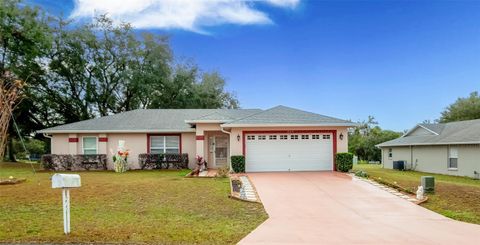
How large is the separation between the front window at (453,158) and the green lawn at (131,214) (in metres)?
17.3

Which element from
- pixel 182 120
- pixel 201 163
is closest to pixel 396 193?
pixel 201 163

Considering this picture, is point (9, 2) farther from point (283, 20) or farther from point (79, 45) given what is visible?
point (283, 20)

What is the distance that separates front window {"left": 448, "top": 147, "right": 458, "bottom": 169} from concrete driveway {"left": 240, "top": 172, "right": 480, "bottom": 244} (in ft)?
42.5

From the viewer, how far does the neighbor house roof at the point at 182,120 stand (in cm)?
1838

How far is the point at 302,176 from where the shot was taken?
16062mm

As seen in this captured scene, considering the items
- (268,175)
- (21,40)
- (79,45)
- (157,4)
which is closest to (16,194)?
(268,175)

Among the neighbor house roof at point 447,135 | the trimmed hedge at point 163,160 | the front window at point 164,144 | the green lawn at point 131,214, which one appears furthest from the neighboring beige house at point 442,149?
the front window at point 164,144

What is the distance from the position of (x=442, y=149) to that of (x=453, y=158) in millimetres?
1234

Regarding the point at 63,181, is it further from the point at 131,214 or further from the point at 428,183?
the point at 428,183

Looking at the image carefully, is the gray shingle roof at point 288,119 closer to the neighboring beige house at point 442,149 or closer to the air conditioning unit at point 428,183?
the air conditioning unit at point 428,183

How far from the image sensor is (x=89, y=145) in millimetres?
22125

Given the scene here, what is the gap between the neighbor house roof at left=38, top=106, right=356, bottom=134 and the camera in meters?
18.4

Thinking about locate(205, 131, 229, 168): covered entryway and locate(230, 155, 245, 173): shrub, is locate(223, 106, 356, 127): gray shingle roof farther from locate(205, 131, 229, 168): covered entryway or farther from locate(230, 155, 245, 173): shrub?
locate(205, 131, 229, 168): covered entryway

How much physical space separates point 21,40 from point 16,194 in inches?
792
